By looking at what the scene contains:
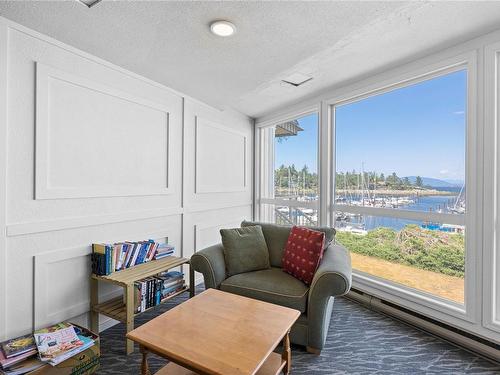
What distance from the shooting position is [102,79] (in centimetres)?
217

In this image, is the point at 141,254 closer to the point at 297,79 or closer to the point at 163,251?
the point at 163,251

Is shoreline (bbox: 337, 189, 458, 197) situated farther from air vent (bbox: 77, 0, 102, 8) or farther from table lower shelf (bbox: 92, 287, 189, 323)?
air vent (bbox: 77, 0, 102, 8)

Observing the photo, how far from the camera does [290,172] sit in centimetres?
387

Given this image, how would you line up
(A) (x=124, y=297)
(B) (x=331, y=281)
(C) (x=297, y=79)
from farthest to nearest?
(C) (x=297, y=79)
(A) (x=124, y=297)
(B) (x=331, y=281)

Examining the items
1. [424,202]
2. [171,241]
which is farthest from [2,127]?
[424,202]

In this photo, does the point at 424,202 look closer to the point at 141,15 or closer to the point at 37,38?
A: the point at 141,15

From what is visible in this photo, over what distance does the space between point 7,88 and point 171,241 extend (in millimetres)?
1820

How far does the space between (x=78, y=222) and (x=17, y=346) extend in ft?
2.67

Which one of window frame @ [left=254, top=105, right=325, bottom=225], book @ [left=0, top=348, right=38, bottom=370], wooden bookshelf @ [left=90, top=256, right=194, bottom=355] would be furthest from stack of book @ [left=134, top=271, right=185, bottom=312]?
window frame @ [left=254, top=105, right=325, bottom=225]

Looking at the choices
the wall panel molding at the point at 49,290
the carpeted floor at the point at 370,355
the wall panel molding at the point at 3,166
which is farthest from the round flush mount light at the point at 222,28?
the carpeted floor at the point at 370,355

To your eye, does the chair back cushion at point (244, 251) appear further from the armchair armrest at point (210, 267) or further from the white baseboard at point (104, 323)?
the white baseboard at point (104, 323)

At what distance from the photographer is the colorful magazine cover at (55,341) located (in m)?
1.52

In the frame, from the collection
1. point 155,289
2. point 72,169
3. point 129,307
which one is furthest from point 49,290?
point 72,169

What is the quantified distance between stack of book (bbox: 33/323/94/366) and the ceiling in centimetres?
199
